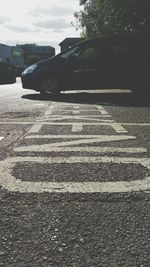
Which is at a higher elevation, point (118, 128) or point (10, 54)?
point (118, 128)

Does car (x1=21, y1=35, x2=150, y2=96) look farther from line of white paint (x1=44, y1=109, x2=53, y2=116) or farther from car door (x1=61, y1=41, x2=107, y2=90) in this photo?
line of white paint (x1=44, y1=109, x2=53, y2=116)

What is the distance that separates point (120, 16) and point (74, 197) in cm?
2243

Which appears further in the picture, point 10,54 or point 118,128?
point 10,54

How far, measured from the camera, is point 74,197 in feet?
10.9

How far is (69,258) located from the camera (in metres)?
Answer: 2.36

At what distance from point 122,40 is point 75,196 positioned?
10614 millimetres

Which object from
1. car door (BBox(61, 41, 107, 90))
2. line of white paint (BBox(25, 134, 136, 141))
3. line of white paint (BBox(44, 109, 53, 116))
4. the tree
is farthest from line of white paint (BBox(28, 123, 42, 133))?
the tree

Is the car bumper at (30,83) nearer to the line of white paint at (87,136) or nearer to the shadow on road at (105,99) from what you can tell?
the shadow on road at (105,99)

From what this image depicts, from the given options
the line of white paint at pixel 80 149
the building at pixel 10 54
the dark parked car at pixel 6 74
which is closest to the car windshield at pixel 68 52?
the line of white paint at pixel 80 149

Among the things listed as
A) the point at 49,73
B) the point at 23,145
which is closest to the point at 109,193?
the point at 23,145

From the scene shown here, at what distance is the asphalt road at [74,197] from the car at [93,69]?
Answer: 6392 millimetres

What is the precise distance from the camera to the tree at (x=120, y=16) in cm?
2255

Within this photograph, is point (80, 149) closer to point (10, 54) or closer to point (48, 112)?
point (48, 112)

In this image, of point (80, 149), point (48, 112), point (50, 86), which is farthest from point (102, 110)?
point (80, 149)
